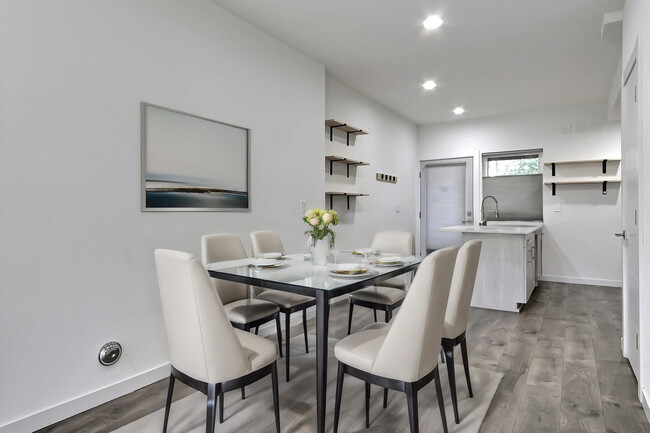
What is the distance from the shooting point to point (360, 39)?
11.4ft

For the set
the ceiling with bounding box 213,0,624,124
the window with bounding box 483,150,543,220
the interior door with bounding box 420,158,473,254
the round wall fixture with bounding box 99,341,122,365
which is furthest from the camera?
the interior door with bounding box 420,158,473,254

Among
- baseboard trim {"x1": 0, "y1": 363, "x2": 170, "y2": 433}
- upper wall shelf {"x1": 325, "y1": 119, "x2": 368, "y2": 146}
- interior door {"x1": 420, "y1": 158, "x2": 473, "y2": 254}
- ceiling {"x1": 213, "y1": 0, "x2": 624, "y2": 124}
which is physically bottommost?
baseboard trim {"x1": 0, "y1": 363, "x2": 170, "y2": 433}

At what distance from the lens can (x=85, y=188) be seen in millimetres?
2137

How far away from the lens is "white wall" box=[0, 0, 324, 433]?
6.17ft

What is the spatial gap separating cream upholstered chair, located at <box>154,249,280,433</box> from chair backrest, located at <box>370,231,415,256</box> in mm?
1852

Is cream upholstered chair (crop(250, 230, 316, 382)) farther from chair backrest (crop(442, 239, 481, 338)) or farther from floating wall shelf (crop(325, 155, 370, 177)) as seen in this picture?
floating wall shelf (crop(325, 155, 370, 177))

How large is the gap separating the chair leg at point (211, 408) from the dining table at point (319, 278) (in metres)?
0.45

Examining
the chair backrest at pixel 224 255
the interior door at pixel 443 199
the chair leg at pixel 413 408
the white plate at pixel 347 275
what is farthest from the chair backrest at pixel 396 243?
the interior door at pixel 443 199

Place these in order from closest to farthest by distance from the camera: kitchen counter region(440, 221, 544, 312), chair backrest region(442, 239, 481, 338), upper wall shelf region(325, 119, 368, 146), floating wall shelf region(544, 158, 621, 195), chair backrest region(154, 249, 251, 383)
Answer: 1. chair backrest region(154, 249, 251, 383)
2. chair backrest region(442, 239, 481, 338)
3. kitchen counter region(440, 221, 544, 312)
4. upper wall shelf region(325, 119, 368, 146)
5. floating wall shelf region(544, 158, 621, 195)

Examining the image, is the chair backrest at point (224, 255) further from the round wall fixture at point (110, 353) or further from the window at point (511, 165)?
the window at point (511, 165)

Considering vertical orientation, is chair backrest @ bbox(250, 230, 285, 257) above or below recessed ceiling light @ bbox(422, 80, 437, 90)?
below

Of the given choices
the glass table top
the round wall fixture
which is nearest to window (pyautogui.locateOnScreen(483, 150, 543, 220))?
the glass table top

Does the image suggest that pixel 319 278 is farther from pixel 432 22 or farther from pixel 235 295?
pixel 432 22

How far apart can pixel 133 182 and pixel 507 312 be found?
3825 millimetres
